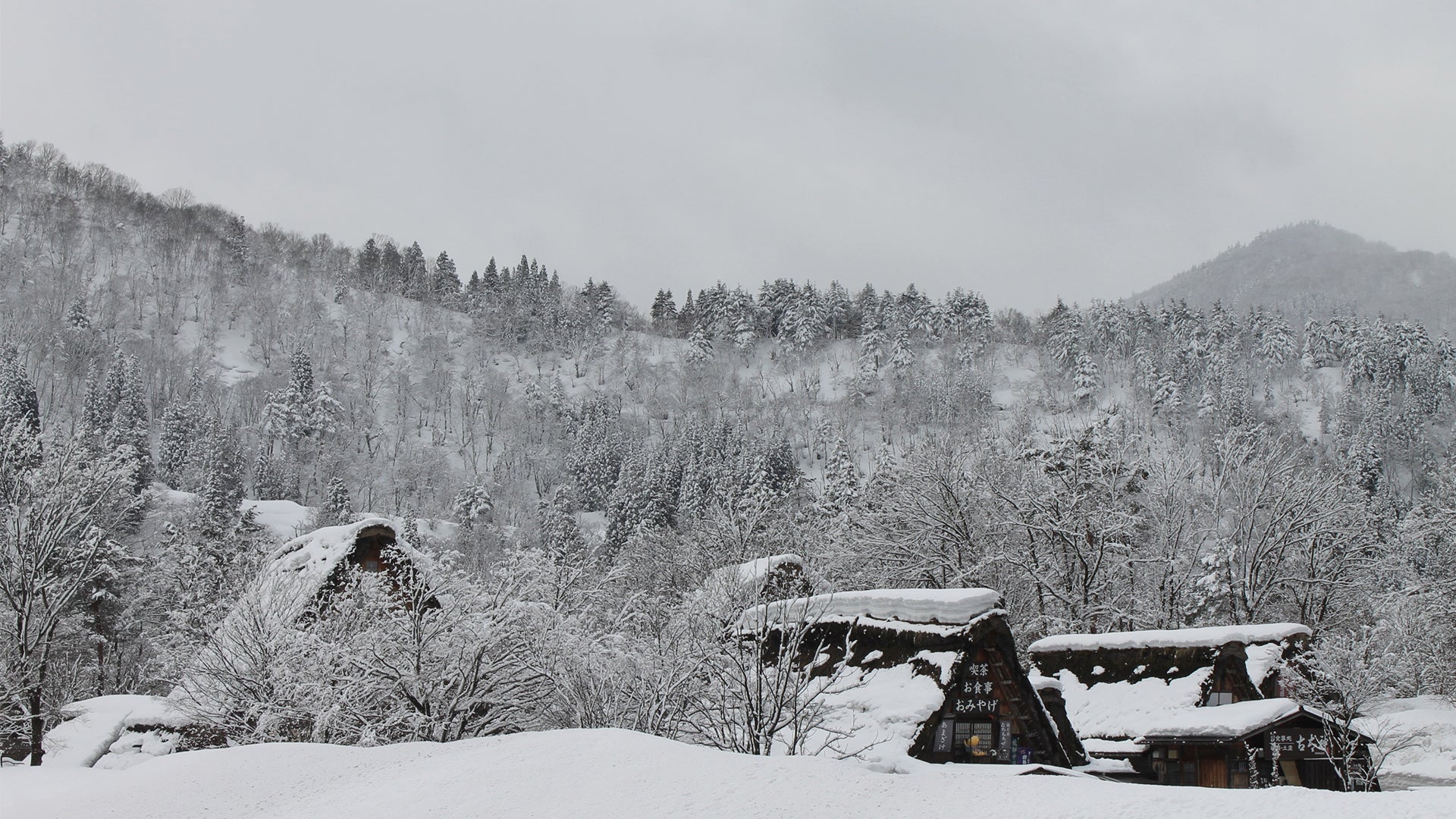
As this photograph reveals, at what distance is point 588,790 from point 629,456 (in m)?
96.6

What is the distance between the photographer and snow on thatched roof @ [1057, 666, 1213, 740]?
76.8 ft

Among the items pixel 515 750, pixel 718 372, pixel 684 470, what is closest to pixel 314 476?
pixel 684 470

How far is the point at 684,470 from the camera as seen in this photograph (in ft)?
321

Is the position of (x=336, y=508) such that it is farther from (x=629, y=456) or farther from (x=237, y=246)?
(x=237, y=246)

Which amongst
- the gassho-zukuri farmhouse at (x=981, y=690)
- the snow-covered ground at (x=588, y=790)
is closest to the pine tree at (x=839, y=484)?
the gassho-zukuri farmhouse at (x=981, y=690)

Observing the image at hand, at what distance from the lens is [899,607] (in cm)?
2086

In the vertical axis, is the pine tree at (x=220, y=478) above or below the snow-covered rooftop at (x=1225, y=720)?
above

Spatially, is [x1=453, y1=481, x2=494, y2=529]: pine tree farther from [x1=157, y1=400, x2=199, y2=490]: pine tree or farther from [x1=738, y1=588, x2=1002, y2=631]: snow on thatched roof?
[x1=738, y1=588, x2=1002, y2=631]: snow on thatched roof

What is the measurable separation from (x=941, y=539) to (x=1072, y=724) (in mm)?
13820

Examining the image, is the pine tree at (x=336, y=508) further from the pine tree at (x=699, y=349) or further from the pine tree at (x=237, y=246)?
the pine tree at (x=237, y=246)

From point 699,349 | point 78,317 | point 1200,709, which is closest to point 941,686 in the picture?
point 1200,709

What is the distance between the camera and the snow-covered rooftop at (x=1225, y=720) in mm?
21484

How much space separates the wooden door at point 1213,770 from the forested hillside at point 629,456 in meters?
3.73

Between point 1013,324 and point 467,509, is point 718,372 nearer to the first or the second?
point 1013,324
